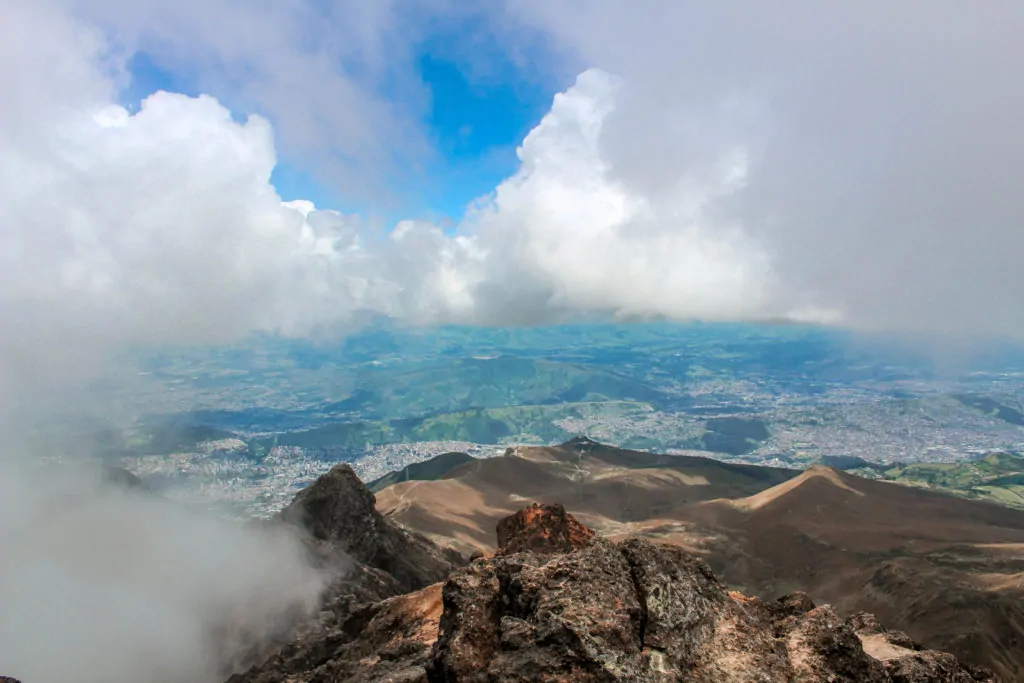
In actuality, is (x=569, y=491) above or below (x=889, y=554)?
below

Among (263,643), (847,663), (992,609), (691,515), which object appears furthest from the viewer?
(691,515)

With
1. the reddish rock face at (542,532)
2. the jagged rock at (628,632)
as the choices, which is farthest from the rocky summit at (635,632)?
the reddish rock face at (542,532)

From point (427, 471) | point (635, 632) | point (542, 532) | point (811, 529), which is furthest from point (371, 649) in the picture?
point (427, 471)

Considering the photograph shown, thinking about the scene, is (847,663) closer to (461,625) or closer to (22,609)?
(461,625)

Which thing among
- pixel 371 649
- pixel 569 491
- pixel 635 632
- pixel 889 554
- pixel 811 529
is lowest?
pixel 569 491

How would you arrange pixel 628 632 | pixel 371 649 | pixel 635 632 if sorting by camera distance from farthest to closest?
pixel 371 649 < pixel 635 632 < pixel 628 632

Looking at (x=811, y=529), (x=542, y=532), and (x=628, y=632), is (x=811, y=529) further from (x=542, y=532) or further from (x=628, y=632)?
(x=628, y=632)

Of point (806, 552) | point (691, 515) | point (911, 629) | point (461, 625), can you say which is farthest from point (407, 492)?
point (461, 625)
